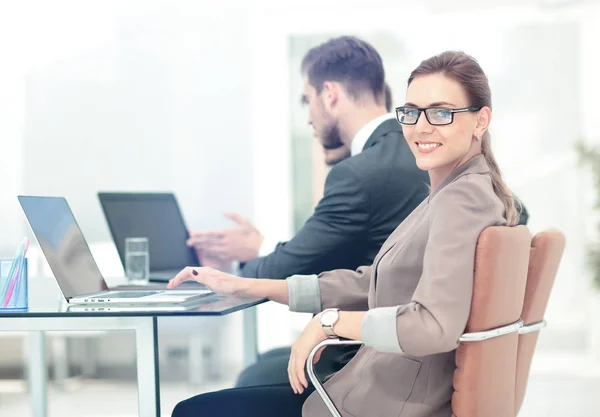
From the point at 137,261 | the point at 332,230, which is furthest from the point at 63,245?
the point at 332,230

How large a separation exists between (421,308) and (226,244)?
1781 mm

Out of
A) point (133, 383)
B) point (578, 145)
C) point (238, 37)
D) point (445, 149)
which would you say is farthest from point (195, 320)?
point (445, 149)

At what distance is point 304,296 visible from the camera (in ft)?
7.36

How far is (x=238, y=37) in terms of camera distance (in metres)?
5.30

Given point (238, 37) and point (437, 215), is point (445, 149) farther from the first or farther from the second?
point (238, 37)

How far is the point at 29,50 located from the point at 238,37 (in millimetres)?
1364

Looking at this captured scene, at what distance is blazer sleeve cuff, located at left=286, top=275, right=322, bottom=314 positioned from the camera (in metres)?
2.24

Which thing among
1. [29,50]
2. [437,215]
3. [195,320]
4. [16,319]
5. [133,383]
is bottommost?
[133,383]

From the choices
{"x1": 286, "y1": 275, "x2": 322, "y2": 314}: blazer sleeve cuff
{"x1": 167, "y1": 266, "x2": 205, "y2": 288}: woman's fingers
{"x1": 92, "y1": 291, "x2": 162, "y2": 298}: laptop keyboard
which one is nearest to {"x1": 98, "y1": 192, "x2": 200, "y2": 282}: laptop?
{"x1": 92, "y1": 291, "x2": 162, "y2": 298}: laptop keyboard

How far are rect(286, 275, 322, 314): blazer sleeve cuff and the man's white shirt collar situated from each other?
0.65 meters

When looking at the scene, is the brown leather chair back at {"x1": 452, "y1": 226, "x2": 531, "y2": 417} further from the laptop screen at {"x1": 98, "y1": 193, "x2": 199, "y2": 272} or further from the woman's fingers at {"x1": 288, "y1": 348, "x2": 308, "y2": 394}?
the laptop screen at {"x1": 98, "y1": 193, "x2": 199, "y2": 272}

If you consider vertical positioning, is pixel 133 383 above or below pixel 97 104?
below

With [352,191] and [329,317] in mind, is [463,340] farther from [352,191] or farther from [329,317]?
[352,191]

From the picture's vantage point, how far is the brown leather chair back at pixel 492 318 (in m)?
1.55
